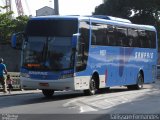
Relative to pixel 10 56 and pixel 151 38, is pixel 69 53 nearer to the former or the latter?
pixel 151 38

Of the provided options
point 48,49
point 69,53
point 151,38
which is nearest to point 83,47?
point 69,53

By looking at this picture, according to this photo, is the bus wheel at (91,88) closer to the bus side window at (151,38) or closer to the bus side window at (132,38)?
the bus side window at (132,38)

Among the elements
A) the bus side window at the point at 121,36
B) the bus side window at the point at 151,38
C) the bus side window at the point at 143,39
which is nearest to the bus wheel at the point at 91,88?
the bus side window at the point at 121,36

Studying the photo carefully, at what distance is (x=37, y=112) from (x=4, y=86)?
10063 millimetres

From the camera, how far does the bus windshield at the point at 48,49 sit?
21844 millimetres

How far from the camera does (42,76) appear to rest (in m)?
21.8

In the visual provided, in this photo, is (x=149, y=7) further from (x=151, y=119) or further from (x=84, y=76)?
(x=151, y=119)

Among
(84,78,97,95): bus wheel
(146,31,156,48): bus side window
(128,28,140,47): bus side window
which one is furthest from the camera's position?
(146,31,156,48): bus side window

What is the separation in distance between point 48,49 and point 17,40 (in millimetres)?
1606

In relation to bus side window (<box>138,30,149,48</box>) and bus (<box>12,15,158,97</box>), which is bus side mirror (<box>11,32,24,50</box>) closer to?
bus (<box>12,15,158,97</box>)

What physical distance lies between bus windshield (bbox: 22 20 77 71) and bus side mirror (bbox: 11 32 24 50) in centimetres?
Answer: 37

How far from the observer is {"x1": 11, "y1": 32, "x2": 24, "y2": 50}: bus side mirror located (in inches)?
880

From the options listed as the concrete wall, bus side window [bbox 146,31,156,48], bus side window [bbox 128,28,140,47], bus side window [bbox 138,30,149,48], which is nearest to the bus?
bus side window [bbox 128,28,140,47]

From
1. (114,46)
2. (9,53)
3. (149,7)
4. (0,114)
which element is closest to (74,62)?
(114,46)
